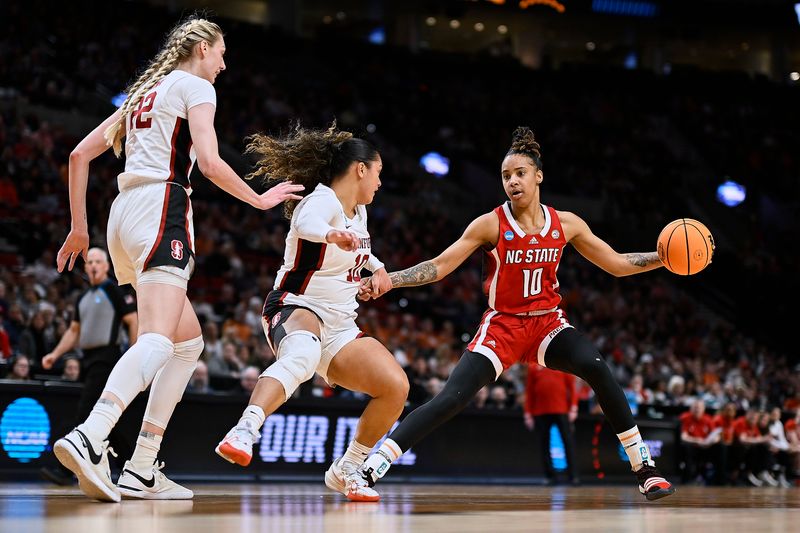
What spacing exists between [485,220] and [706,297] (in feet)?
74.4

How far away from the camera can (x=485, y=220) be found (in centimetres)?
610

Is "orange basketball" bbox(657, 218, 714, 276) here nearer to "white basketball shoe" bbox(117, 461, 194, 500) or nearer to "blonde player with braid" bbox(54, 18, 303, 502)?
"blonde player with braid" bbox(54, 18, 303, 502)

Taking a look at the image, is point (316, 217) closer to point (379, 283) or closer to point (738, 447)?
point (379, 283)

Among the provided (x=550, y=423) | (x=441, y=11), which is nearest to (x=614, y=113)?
(x=441, y=11)

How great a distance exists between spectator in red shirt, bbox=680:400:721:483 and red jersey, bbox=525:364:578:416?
425 cm

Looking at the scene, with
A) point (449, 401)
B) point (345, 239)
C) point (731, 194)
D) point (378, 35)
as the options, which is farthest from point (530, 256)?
point (378, 35)

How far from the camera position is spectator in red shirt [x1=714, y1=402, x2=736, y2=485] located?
15.7 m

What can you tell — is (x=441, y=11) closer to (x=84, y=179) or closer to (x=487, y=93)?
(x=487, y=93)

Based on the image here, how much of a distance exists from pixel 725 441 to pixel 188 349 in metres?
12.4

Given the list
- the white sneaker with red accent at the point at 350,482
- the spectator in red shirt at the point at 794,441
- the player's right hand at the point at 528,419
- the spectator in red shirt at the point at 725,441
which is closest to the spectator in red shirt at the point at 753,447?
the spectator in red shirt at the point at 725,441

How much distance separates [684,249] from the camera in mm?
5930

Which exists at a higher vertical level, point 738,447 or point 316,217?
point 316,217

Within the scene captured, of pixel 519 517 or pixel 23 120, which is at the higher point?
pixel 23 120

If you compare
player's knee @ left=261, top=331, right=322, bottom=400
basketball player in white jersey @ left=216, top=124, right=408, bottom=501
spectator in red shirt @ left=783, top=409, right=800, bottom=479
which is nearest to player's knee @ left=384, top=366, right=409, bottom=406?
basketball player in white jersey @ left=216, top=124, right=408, bottom=501
